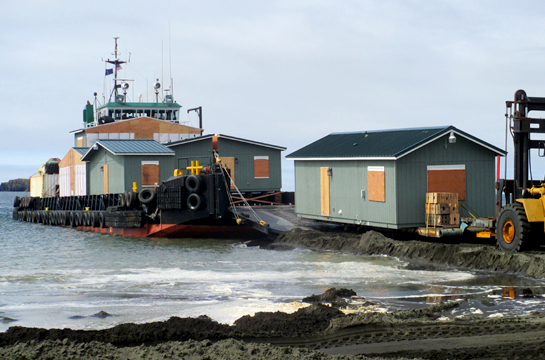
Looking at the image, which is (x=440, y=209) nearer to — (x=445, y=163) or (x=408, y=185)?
(x=408, y=185)

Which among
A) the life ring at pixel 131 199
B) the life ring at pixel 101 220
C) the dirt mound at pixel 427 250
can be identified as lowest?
the dirt mound at pixel 427 250

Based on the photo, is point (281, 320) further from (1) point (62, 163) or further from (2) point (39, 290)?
(1) point (62, 163)

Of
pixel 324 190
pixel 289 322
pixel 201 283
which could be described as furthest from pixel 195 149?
pixel 289 322

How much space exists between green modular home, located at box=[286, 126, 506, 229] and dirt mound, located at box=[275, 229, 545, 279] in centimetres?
92

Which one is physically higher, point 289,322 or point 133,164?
point 133,164

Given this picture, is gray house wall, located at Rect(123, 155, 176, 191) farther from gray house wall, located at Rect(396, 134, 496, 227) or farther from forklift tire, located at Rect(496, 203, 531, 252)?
forklift tire, located at Rect(496, 203, 531, 252)

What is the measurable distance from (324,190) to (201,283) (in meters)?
9.37

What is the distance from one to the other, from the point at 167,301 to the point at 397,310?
4.38 metres

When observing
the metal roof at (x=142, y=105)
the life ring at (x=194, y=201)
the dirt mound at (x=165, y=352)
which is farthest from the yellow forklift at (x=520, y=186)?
the metal roof at (x=142, y=105)

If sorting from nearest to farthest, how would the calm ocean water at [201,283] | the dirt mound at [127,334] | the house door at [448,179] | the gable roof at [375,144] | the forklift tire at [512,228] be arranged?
the dirt mound at [127,334]
the calm ocean water at [201,283]
the forklift tire at [512,228]
the gable roof at [375,144]
the house door at [448,179]

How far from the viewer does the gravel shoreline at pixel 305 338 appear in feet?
24.0

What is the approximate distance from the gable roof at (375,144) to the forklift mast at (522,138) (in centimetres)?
403

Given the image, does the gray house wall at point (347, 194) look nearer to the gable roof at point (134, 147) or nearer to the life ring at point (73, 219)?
the gable roof at point (134, 147)

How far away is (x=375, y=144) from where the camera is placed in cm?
2108
